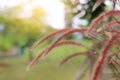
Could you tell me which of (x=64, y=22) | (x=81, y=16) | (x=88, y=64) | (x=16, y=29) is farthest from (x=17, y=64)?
(x=81, y=16)

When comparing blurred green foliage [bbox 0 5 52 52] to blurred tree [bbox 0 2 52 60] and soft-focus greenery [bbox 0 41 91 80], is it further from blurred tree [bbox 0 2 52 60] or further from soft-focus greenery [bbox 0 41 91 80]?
soft-focus greenery [bbox 0 41 91 80]

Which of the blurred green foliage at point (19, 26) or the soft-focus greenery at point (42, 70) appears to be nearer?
the soft-focus greenery at point (42, 70)

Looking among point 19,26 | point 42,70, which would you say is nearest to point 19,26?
point 19,26

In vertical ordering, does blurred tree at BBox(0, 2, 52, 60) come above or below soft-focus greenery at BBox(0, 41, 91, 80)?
above

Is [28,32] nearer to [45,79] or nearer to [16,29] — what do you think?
[16,29]

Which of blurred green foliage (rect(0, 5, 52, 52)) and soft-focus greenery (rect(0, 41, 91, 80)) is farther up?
blurred green foliage (rect(0, 5, 52, 52))

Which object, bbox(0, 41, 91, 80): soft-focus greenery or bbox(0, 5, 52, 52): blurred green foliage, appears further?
bbox(0, 5, 52, 52): blurred green foliage

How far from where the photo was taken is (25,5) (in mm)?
10406

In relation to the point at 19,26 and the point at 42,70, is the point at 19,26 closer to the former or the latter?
the point at 19,26

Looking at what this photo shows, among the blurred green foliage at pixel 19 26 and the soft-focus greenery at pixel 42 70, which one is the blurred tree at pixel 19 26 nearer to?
the blurred green foliage at pixel 19 26

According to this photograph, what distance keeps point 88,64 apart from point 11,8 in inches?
240

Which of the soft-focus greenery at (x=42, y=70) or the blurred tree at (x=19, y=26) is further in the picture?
the blurred tree at (x=19, y=26)

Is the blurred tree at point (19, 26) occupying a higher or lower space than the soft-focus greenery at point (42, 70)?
higher

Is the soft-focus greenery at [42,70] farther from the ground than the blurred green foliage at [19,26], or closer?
closer
